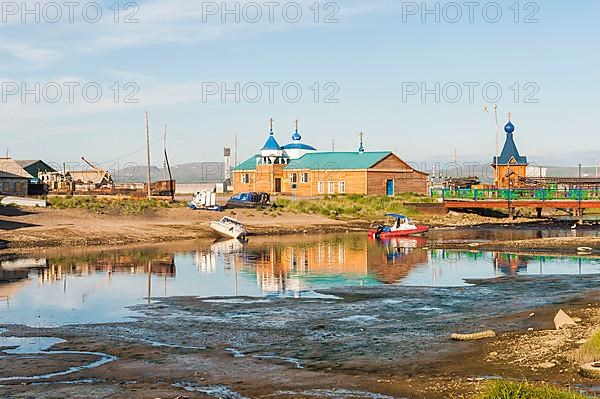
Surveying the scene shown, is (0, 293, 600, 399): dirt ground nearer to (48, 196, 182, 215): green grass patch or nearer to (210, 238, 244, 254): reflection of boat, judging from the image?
(210, 238, 244, 254): reflection of boat

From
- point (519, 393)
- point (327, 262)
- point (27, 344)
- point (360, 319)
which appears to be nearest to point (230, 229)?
point (327, 262)

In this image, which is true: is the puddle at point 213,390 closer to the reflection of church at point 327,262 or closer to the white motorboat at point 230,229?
the reflection of church at point 327,262

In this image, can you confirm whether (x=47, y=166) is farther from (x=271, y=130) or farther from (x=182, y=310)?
(x=182, y=310)

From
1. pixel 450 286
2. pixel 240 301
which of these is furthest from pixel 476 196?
pixel 240 301

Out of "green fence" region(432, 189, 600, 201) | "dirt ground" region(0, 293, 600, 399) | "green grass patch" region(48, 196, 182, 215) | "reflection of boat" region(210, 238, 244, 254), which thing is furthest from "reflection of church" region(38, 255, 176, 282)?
"green fence" region(432, 189, 600, 201)

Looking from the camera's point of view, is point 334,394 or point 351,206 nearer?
point 334,394

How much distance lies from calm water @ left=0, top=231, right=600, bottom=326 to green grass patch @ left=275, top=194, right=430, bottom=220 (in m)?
22.7

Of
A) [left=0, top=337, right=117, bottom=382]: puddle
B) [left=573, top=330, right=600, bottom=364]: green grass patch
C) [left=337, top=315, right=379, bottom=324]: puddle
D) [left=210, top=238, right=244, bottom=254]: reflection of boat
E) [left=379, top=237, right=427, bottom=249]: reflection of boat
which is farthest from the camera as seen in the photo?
[left=379, top=237, right=427, bottom=249]: reflection of boat

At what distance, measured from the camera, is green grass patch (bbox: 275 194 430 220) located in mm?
72250

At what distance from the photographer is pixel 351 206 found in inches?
2968

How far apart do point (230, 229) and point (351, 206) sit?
74.8 feet

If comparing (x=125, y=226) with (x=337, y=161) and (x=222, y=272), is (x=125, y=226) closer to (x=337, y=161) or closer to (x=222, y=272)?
(x=222, y=272)

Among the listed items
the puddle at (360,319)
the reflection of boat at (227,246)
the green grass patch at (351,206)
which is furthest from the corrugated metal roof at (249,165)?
the puddle at (360,319)

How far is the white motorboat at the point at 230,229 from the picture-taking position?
5428 cm
